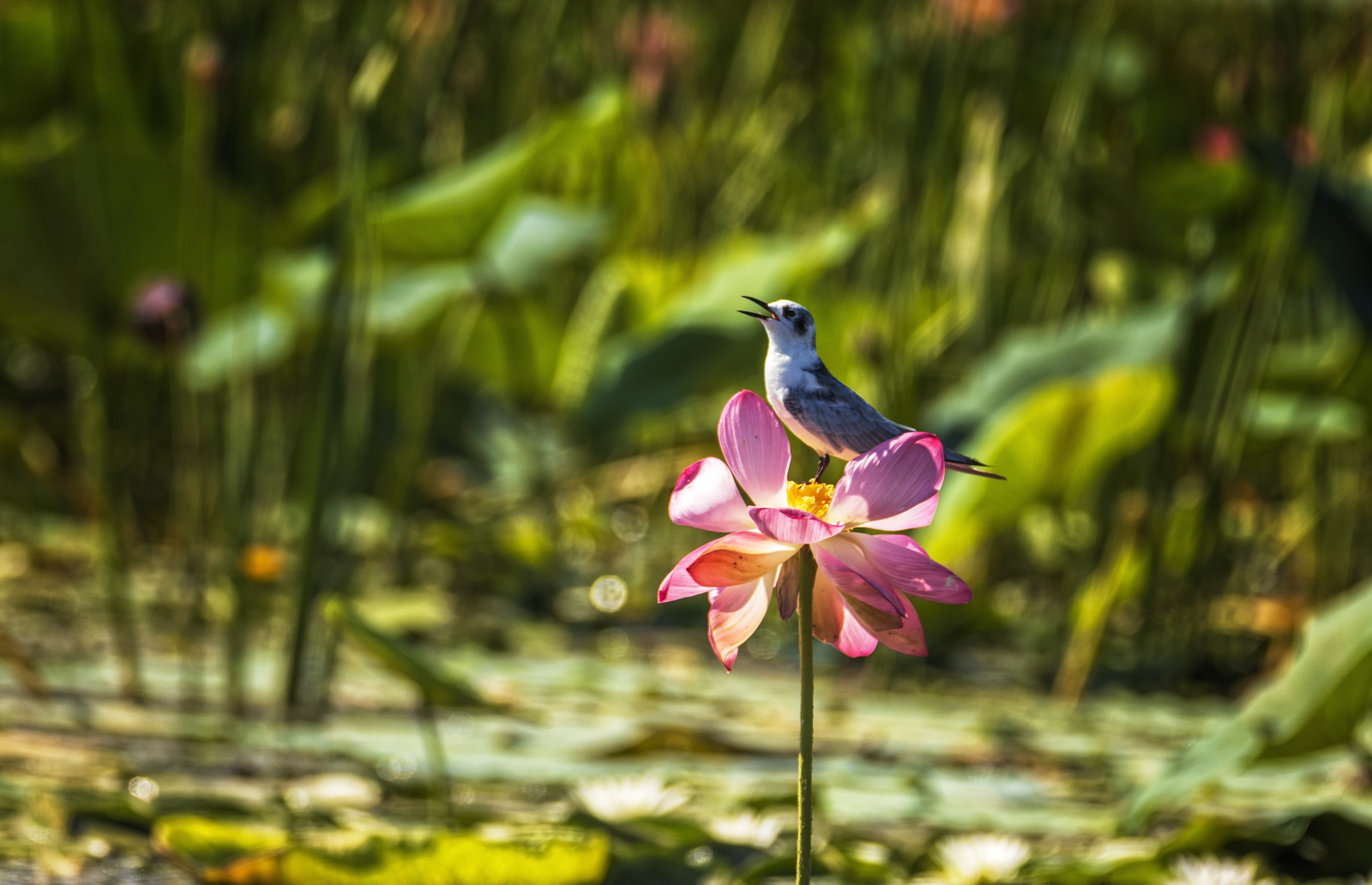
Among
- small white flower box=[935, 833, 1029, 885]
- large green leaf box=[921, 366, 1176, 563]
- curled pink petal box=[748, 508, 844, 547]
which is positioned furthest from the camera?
large green leaf box=[921, 366, 1176, 563]

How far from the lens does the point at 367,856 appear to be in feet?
1.95

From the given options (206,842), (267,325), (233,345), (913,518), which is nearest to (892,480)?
(913,518)

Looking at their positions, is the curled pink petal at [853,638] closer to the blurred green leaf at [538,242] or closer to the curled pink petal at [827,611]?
the curled pink petal at [827,611]

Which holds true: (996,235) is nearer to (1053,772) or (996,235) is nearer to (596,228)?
(596,228)

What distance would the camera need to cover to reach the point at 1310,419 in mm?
1563

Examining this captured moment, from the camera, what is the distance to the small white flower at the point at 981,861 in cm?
70

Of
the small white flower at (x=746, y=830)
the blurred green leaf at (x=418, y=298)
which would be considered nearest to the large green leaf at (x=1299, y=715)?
the small white flower at (x=746, y=830)

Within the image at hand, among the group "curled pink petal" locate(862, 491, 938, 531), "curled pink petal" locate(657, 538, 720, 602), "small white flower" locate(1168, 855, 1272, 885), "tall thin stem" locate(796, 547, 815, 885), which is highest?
"small white flower" locate(1168, 855, 1272, 885)

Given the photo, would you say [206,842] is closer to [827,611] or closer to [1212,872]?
[827,611]

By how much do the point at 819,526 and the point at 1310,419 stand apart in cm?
144

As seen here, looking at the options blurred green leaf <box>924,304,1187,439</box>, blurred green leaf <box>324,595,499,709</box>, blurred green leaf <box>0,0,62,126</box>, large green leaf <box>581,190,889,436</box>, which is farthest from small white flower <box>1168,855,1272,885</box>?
blurred green leaf <box>0,0,62,126</box>

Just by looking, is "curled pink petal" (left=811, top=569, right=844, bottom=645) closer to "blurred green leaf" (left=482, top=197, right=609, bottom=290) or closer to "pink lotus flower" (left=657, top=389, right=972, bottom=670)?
"pink lotus flower" (left=657, top=389, right=972, bottom=670)

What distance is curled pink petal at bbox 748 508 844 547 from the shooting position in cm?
32

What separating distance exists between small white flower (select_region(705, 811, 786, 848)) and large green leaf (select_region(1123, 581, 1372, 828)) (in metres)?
0.22
